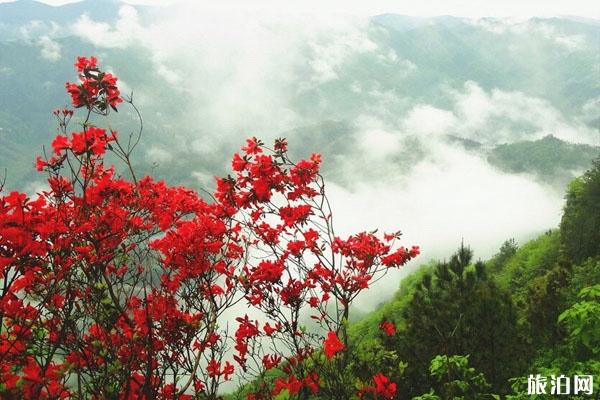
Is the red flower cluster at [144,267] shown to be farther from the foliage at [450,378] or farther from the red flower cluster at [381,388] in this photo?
→ the foliage at [450,378]

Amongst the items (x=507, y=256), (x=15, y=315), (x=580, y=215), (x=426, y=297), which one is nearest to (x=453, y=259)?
(x=426, y=297)

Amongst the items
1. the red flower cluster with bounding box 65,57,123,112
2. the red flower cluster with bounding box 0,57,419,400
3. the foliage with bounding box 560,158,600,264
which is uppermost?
the foliage with bounding box 560,158,600,264

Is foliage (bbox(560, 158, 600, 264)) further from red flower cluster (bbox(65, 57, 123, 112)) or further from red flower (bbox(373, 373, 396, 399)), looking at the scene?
red flower cluster (bbox(65, 57, 123, 112))

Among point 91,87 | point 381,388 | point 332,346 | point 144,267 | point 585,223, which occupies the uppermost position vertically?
point 585,223

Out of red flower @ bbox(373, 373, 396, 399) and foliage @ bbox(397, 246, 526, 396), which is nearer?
red flower @ bbox(373, 373, 396, 399)

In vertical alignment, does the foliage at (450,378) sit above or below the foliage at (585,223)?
below

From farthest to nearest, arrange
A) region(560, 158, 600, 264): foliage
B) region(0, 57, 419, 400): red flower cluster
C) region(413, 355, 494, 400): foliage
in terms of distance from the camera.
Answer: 1. region(560, 158, 600, 264): foliage
2. region(413, 355, 494, 400): foliage
3. region(0, 57, 419, 400): red flower cluster

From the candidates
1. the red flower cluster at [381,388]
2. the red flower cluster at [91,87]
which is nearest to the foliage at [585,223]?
the red flower cluster at [381,388]

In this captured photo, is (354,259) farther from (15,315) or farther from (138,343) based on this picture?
(15,315)

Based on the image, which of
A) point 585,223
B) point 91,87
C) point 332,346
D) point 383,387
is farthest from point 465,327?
point 585,223

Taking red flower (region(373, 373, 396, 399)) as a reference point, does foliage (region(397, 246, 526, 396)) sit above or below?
above

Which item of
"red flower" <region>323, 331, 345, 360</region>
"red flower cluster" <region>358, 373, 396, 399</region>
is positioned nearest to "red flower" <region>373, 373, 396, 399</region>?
"red flower cluster" <region>358, 373, 396, 399</region>

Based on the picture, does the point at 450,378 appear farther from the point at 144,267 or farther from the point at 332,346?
the point at 144,267

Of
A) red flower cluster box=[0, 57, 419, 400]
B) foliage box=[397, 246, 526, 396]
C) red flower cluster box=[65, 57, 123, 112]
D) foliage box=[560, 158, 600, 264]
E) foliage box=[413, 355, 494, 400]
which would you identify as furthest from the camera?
foliage box=[560, 158, 600, 264]
